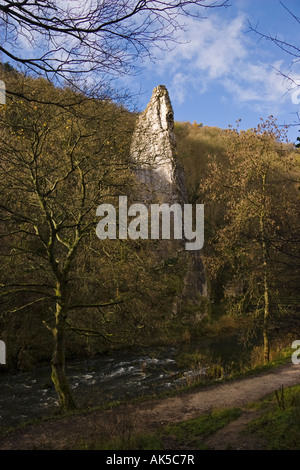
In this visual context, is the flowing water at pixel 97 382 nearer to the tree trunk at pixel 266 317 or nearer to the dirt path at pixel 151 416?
the dirt path at pixel 151 416

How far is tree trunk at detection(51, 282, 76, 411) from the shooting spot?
891cm

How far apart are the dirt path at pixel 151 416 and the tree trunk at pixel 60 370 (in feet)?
4.25

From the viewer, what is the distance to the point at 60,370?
9.05 meters

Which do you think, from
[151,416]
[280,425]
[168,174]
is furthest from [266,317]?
[168,174]

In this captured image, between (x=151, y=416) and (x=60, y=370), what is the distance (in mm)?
2644

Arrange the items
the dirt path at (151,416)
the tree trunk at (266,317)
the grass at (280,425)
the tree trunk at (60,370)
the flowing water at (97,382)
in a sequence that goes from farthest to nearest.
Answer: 1. the tree trunk at (266,317)
2. the flowing water at (97,382)
3. the tree trunk at (60,370)
4. the dirt path at (151,416)
5. the grass at (280,425)

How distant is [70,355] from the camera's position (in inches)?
620

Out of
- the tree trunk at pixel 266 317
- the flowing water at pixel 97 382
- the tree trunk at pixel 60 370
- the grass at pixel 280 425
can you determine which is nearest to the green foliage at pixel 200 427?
the grass at pixel 280 425

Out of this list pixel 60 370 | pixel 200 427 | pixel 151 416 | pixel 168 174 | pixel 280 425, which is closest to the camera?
pixel 280 425

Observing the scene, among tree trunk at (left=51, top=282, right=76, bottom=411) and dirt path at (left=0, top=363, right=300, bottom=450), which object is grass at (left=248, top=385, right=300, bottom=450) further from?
tree trunk at (left=51, top=282, right=76, bottom=411)

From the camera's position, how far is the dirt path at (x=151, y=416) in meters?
6.12

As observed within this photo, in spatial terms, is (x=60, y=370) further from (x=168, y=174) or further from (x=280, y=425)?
(x=168, y=174)

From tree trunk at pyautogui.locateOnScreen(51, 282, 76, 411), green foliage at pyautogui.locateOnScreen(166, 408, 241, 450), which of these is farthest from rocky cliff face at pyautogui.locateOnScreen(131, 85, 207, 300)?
green foliage at pyautogui.locateOnScreen(166, 408, 241, 450)

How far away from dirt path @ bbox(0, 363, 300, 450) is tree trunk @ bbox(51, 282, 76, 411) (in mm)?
1296
